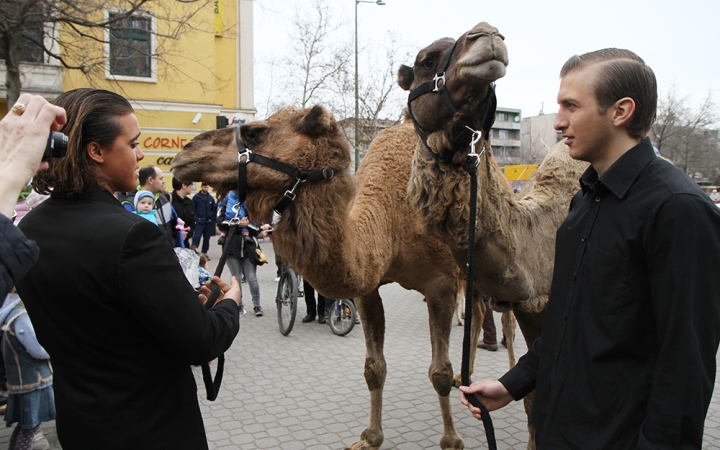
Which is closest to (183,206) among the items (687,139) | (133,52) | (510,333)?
(510,333)

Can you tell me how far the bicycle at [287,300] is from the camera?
764 cm

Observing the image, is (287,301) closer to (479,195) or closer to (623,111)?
(479,195)

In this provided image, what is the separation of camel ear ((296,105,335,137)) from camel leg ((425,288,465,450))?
5.67 feet

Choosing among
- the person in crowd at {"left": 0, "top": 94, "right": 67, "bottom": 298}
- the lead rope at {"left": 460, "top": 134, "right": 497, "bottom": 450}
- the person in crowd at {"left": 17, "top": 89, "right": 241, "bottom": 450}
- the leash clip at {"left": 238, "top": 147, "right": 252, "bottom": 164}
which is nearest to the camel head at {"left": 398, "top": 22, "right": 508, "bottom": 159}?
the lead rope at {"left": 460, "top": 134, "right": 497, "bottom": 450}

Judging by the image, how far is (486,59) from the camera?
2250mm

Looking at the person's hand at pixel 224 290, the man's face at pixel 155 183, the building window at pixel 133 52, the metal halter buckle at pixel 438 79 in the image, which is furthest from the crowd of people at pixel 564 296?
the building window at pixel 133 52

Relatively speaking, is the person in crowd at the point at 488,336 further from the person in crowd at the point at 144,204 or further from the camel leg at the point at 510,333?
the person in crowd at the point at 144,204

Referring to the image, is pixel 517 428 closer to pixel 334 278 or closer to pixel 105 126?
pixel 334 278

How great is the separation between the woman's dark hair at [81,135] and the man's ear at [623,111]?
152cm

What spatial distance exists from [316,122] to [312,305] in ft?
18.7

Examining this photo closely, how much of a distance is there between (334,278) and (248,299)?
287 inches

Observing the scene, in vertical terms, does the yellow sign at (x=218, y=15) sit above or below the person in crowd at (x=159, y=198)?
above

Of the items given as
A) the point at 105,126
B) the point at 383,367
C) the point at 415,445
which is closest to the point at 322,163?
the point at 105,126

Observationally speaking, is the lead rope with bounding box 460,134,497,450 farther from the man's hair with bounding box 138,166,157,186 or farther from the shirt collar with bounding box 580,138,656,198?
the man's hair with bounding box 138,166,157,186
